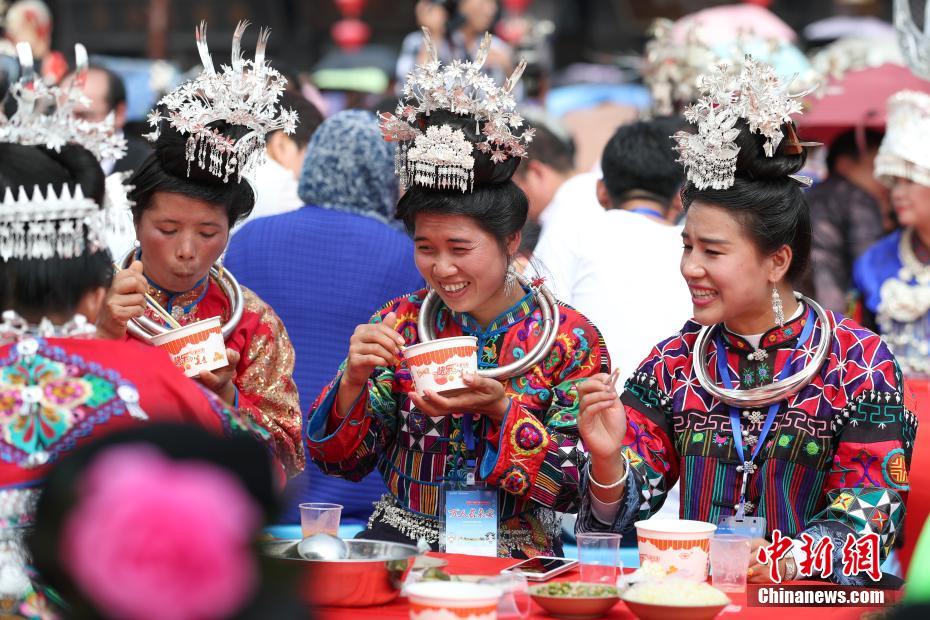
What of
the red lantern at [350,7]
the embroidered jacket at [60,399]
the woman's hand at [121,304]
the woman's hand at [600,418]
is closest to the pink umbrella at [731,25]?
the woman's hand at [600,418]

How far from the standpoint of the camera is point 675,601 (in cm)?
232

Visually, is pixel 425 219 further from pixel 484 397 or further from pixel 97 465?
pixel 97 465

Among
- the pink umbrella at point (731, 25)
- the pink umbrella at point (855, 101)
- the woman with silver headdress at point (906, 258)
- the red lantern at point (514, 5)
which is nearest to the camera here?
the woman with silver headdress at point (906, 258)

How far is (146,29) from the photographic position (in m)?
15.3

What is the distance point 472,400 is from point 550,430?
0.95 ft

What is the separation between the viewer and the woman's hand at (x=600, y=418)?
2914 millimetres

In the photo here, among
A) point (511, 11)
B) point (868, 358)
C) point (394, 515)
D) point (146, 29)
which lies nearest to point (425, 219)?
point (394, 515)

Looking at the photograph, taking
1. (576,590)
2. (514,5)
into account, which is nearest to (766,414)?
(576,590)

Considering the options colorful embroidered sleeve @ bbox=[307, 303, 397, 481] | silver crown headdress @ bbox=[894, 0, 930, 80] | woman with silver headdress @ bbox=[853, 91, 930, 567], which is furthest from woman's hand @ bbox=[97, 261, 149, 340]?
silver crown headdress @ bbox=[894, 0, 930, 80]

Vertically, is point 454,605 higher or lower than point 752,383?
lower

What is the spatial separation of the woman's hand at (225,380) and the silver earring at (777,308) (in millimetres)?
1360

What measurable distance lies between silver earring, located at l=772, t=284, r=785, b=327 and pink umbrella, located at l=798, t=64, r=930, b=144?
4.24 m

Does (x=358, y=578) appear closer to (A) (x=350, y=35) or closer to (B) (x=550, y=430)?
(B) (x=550, y=430)

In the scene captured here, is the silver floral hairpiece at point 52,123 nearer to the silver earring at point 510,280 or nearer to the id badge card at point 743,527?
the silver earring at point 510,280
